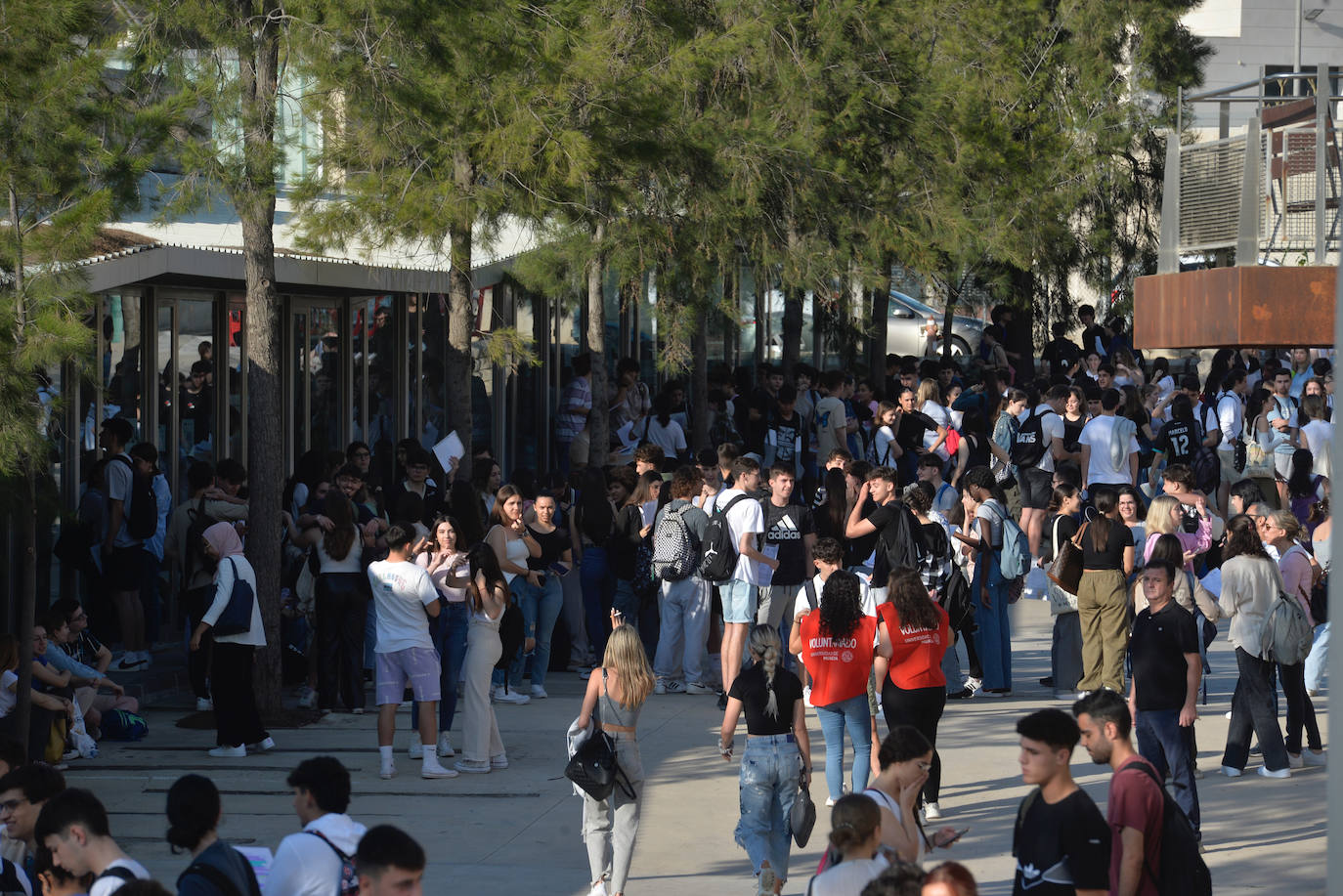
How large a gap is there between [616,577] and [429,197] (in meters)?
3.45

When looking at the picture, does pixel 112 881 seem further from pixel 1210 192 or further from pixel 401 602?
pixel 1210 192

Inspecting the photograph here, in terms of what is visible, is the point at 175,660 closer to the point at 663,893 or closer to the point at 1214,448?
the point at 663,893

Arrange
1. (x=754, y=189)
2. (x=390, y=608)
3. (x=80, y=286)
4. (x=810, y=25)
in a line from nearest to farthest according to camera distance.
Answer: (x=80, y=286) → (x=390, y=608) → (x=754, y=189) → (x=810, y=25)

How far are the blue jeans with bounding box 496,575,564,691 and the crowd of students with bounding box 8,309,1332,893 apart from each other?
0.10 feet

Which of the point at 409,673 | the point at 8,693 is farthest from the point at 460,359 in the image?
the point at 8,693

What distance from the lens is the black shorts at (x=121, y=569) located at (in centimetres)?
1309

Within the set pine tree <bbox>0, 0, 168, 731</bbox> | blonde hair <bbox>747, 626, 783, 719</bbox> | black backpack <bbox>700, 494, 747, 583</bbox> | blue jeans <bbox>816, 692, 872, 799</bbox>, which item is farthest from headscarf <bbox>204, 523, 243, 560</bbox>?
blonde hair <bbox>747, 626, 783, 719</bbox>

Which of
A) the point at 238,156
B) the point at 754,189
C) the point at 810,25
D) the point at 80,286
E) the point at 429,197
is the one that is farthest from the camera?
the point at 810,25

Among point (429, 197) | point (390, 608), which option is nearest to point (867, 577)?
point (390, 608)

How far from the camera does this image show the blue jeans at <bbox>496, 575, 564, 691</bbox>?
13.1 meters

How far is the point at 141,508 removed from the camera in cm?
1309

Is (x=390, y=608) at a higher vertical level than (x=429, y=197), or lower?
lower

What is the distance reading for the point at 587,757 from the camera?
Answer: 8211 mm

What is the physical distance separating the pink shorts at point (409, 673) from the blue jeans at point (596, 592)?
318 centimetres
